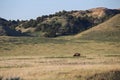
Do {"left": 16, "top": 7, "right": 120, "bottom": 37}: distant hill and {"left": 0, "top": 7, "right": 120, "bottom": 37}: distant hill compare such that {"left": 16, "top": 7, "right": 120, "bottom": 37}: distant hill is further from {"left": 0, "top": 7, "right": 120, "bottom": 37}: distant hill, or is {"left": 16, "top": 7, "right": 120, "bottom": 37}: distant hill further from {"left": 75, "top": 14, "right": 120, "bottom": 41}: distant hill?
{"left": 75, "top": 14, "right": 120, "bottom": 41}: distant hill

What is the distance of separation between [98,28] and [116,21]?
12016 mm

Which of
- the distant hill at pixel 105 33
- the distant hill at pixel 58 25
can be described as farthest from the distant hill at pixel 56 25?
the distant hill at pixel 105 33

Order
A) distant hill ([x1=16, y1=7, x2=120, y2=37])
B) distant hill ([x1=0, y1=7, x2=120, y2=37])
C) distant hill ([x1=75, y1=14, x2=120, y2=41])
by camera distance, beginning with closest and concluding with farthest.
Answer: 1. distant hill ([x1=75, y1=14, x2=120, y2=41])
2. distant hill ([x1=0, y1=7, x2=120, y2=37])
3. distant hill ([x1=16, y1=7, x2=120, y2=37])

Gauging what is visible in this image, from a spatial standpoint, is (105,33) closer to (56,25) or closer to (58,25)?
(58,25)

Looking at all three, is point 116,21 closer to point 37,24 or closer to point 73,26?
point 73,26

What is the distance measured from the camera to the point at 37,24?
582 feet

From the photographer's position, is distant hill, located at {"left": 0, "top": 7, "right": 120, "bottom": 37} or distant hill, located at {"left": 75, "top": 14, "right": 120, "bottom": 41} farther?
distant hill, located at {"left": 0, "top": 7, "right": 120, "bottom": 37}

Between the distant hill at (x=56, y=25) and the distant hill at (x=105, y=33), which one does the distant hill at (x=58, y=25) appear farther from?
the distant hill at (x=105, y=33)

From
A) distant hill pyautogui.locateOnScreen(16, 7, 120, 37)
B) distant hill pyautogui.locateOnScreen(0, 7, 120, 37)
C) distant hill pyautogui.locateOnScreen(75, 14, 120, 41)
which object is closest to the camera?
distant hill pyautogui.locateOnScreen(75, 14, 120, 41)

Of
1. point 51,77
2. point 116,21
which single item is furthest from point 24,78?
point 116,21

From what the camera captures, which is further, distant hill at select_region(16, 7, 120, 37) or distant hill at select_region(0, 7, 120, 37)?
distant hill at select_region(16, 7, 120, 37)

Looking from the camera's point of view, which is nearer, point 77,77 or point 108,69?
point 77,77

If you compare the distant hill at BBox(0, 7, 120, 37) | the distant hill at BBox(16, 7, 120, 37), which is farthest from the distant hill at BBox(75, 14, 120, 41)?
the distant hill at BBox(16, 7, 120, 37)

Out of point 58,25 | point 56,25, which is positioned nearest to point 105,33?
point 58,25
